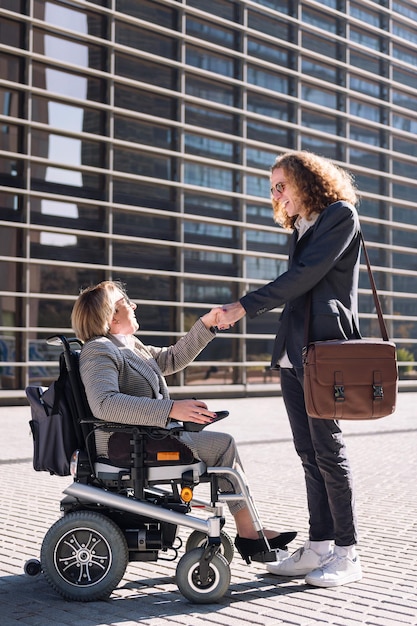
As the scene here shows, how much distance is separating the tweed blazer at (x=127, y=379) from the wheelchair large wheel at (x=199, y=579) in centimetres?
62

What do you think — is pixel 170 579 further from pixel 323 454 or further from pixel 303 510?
pixel 303 510

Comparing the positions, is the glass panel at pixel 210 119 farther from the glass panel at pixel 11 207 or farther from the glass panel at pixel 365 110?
the glass panel at pixel 11 207

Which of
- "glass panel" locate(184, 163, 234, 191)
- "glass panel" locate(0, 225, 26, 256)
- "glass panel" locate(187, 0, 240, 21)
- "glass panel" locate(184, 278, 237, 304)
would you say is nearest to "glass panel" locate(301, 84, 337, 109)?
"glass panel" locate(187, 0, 240, 21)

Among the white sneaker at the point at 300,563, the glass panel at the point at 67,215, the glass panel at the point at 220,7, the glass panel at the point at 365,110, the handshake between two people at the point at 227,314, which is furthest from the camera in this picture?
the glass panel at the point at 365,110

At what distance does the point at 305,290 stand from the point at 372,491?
3.80 m

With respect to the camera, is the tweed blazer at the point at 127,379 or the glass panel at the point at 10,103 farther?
the glass panel at the point at 10,103

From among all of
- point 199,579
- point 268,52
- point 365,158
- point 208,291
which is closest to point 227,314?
point 199,579

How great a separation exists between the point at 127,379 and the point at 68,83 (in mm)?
19060

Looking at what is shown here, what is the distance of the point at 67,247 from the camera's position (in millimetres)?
21797

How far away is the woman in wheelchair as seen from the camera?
409 cm

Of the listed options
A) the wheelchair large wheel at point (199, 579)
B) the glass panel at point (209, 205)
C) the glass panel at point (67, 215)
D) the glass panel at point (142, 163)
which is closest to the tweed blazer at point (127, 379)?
the wheelchair large wheel at point (199, 579)

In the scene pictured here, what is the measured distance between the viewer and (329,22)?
2938 centimetres

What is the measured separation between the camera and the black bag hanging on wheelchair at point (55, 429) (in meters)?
4.23

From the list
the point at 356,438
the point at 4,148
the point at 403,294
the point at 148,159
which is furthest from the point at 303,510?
the point at 403,294
